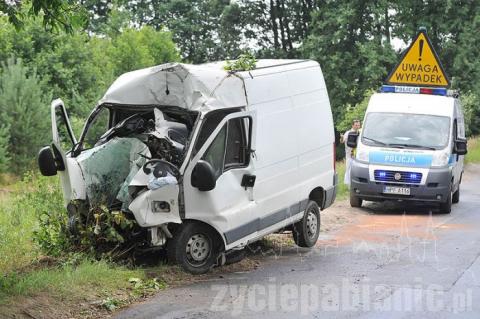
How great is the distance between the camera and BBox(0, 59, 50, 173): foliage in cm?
2600

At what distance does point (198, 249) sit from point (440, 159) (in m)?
7.88

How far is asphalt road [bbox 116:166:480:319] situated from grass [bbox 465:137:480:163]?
16110mm

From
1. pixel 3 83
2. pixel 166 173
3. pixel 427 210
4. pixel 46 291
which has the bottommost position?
pixel 427 210

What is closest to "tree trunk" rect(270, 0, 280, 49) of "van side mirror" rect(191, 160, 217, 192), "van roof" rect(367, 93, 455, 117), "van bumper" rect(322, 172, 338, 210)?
"van roof" rect(367, 93, 455, 117)

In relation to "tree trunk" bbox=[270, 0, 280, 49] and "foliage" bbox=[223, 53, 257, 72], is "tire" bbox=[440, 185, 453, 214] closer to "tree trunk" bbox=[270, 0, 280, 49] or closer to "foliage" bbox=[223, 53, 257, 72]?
"foliage" bbox=[223, 53, 257, 72]

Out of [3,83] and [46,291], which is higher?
[3,83]

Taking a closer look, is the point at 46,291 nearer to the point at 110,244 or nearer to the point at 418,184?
the point at 110,244

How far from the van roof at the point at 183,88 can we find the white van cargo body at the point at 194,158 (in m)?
0.01

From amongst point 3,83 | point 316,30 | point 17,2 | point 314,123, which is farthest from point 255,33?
point 17,2

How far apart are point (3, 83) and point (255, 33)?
900 inches

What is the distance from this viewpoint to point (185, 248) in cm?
862

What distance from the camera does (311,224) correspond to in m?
11.0

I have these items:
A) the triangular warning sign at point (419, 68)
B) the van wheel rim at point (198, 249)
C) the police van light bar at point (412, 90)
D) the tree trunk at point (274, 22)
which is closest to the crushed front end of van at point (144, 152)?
the van wheel rim at point (198, 249)

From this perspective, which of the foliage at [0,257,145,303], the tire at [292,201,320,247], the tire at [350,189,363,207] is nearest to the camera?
the foliage at [0,257,145,303]
